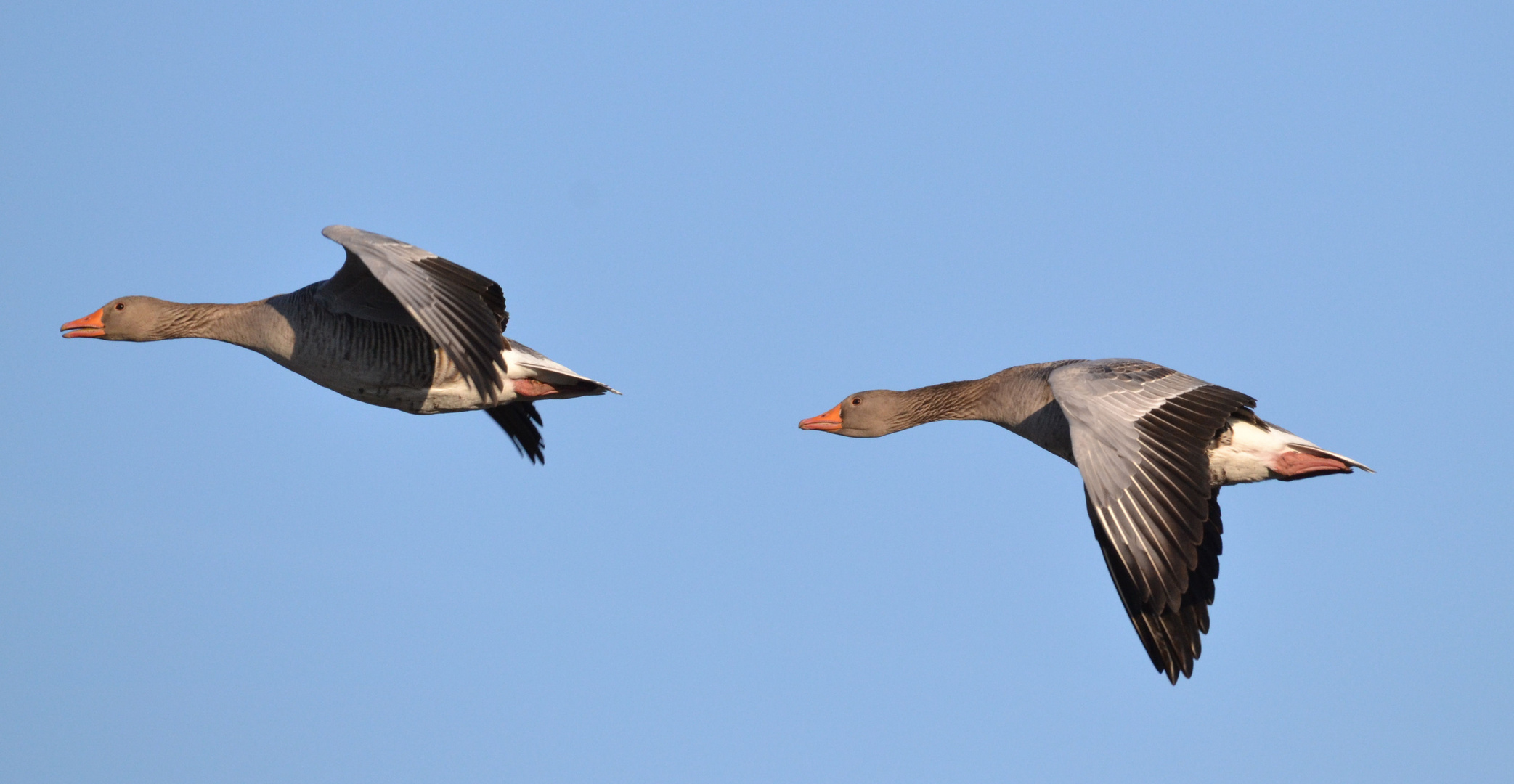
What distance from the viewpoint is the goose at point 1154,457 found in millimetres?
9578

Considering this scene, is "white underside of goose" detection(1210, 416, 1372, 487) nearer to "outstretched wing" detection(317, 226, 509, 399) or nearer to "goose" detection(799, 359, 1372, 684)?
"goose" detection(799, 359, 1372, 684)

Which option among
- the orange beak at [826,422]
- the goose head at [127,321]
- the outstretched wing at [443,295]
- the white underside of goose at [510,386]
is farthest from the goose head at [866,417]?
the goose head at [127,321]

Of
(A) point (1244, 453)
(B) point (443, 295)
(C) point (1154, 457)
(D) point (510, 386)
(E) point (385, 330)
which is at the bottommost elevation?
(C) point (1154, 457)

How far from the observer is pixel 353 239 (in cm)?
1079

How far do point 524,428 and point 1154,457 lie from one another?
7346mm

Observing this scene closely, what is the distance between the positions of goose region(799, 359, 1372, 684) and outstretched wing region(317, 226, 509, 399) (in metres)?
4.07

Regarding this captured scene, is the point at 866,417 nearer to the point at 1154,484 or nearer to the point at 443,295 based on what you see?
the point at 1154,484

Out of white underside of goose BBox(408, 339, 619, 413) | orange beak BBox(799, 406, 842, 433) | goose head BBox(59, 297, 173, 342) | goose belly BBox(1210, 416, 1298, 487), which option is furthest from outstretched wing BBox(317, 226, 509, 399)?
goose belly BBox(1210, 416, 1298, 487)

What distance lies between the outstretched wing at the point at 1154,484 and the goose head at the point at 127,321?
294 inches

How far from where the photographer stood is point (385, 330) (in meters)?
11.8

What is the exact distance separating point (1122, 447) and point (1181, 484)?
452mm

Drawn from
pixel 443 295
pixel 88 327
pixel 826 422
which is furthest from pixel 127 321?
pixel 826 422

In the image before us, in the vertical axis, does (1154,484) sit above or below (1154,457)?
below

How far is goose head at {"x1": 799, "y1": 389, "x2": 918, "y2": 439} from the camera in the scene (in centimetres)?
1310
